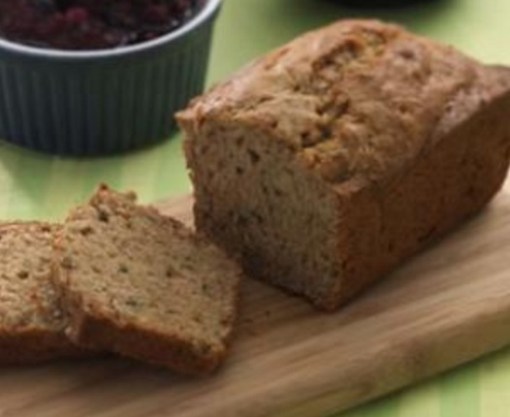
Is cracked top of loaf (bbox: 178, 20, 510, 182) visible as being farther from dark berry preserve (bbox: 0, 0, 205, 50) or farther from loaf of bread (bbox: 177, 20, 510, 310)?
dark berry preserve (bbox: 0, 0, 205, 50)

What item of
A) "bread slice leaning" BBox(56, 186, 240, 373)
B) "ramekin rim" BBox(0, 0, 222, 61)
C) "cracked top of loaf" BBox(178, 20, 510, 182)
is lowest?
"bread slice leaning" BBox(56, 186, 240, 373)

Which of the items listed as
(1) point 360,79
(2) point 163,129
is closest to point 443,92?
Result: (1) point 360,79

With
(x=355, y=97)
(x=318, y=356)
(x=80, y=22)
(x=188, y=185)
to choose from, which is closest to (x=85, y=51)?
(x=80, y=22)

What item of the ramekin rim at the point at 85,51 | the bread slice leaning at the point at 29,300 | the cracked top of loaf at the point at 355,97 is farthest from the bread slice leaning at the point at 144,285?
the ramekin rim at the point at 85,51

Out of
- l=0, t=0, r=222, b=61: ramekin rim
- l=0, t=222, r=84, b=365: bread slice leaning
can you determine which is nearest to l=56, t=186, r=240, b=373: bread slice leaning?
l=0, t=222, r=84, b=365: bread slice leaning

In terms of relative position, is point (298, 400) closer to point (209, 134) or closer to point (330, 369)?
point (330, 369)

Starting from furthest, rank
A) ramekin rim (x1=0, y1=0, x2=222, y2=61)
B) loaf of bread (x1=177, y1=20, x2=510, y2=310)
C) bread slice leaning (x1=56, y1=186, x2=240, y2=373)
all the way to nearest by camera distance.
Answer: ramekin rim (x1=0, y1=0, x2=222, y2=61), loaf of bread (x1=177, y1=20, x2=510, y2=310), bread slice leaning (x1=56, y1=186, x2=240, y2=373)
